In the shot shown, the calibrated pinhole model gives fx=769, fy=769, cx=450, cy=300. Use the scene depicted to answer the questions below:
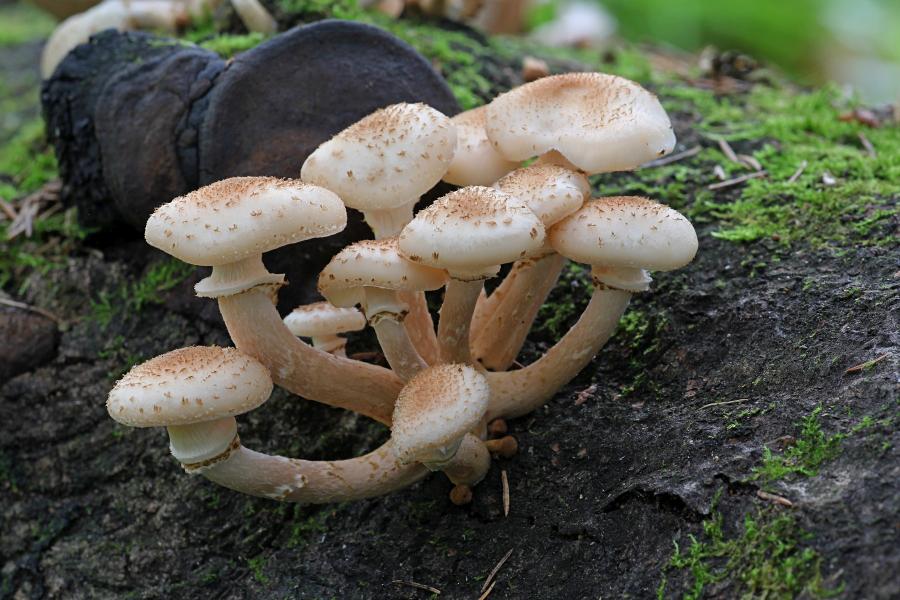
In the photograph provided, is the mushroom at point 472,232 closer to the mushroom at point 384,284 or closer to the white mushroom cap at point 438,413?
the mushroom at point 384,284

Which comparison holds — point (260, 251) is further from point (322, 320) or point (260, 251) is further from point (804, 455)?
point (804, 455)

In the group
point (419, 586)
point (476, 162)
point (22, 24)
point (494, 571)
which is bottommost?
point (419, 586)

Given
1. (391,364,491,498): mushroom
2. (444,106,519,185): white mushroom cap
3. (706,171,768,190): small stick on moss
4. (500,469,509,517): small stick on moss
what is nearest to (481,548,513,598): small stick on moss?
(500,469,509,517): small stick on moss

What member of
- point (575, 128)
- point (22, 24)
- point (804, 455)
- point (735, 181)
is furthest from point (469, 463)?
point (22, 24)

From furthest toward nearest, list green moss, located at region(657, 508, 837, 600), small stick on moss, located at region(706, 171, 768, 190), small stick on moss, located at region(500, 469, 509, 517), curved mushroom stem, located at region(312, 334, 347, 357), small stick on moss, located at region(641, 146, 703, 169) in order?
small stick on moss, located at region(641, 146, 703, 169) → small stick on moss, located at region(706, 171, 768, 190) → curved mushroom stem, located at region(312, 334, 347, 357) → small stick on moss, located at region(500, 469, 509, 517) → green moss, located at region(657, 508, 837, 600)

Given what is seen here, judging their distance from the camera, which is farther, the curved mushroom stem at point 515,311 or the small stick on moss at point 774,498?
the curved mushroom stem at point 515,311

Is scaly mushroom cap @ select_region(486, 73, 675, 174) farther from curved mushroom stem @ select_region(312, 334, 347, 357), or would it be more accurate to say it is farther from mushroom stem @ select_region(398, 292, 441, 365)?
curved mushroom stem @ select_region(312, 334, 347, 357)

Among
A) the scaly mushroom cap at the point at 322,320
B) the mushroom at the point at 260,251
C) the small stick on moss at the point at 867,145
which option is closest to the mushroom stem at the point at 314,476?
the mushroom at the point at 260,251
